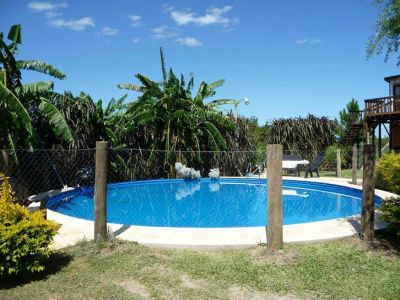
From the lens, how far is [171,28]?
13938mm

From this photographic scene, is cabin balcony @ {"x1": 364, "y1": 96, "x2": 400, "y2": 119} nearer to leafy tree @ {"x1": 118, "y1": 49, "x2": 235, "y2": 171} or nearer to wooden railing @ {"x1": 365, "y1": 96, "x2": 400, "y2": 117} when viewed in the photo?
wooden railing @ {"x1": 365, "y1": 96, "x2": 400, "y2": 117}

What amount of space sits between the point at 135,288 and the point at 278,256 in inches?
84.9

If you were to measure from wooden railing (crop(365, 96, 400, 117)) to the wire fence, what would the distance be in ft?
9.55

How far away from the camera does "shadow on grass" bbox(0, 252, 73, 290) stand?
4.42 m

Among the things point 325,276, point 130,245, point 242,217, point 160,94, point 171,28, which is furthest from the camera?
point 160,94

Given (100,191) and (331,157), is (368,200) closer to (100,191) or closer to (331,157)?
(100,191)

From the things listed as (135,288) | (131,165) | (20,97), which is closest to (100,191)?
(135,288)

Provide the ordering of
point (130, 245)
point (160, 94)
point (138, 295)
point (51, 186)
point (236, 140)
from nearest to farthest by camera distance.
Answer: point (138, 295), point (130, 245), point (51, 186), point (160, 94), point (236, 140)

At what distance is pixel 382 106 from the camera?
18422 millimetres

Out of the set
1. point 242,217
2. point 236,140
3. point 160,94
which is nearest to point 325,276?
point 242,217

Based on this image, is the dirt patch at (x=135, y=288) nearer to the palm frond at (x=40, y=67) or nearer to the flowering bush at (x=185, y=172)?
the palm frond at (x=40, y=67)

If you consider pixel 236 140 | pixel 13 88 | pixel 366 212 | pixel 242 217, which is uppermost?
pixel 13 88

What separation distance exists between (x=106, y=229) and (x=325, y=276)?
11.2 ft

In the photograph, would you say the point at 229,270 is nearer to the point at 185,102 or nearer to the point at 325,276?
the point at 325,276
